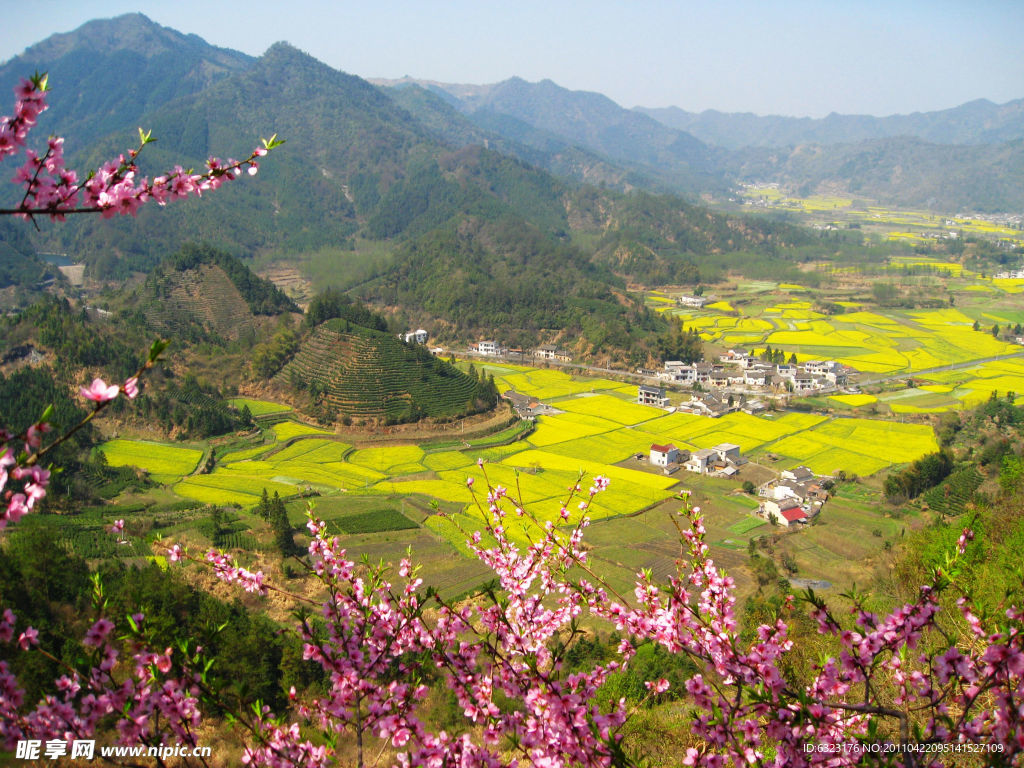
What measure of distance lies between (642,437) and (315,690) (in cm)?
3534

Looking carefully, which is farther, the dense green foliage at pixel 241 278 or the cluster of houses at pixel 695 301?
the cluster of houses at pixel 695 301

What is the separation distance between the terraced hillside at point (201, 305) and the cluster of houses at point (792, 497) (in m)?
44.8

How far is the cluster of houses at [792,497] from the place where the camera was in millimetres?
34000

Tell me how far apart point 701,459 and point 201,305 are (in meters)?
47.0

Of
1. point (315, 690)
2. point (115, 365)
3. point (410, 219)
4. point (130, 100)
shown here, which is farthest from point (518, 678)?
point (130, 100)

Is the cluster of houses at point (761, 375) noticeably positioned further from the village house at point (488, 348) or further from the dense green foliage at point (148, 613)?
the dense green foliage at point (148, 613)

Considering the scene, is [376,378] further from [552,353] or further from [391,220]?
[391,220]

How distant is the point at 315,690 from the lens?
14539 mm

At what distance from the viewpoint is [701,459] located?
4153 cm

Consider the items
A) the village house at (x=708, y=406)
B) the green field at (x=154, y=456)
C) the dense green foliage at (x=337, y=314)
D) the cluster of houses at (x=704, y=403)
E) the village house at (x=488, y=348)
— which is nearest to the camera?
the green field at (x=154, y=456)

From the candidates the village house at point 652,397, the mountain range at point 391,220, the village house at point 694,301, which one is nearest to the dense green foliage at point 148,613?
the village house at point 652,397

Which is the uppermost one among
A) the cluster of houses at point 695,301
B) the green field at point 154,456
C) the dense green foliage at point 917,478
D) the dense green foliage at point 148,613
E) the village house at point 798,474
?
the cluster of houses at point 695,301

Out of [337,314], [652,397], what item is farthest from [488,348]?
[652,397]

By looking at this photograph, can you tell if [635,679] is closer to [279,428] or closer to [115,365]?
[279,428]
